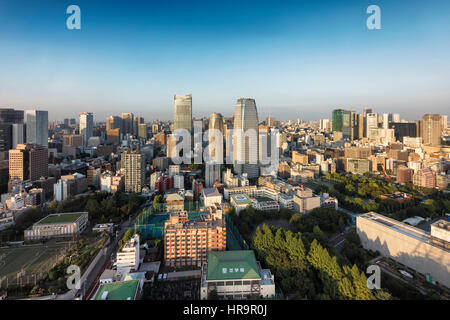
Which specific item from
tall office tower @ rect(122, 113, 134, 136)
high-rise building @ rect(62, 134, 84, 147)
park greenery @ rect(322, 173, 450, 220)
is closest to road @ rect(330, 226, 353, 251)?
park greenery @ rect(322, 173, 450, 220)

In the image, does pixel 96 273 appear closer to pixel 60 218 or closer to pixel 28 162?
pixel 60 218

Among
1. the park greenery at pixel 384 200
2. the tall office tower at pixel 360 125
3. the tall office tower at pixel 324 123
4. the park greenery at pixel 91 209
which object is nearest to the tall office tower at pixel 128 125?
the park greenery at pixel 91 209

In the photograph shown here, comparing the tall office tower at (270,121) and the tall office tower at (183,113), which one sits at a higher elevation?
the tall office tower at (270,121)

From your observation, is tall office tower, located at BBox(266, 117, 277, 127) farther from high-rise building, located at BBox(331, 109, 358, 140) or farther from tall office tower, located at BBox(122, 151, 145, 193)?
tall office tower, located at BBox(122, 151, 145, 193)

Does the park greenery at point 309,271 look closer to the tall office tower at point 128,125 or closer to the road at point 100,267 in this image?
the road at point 100,267

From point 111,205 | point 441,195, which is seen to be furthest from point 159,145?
point 441,195
